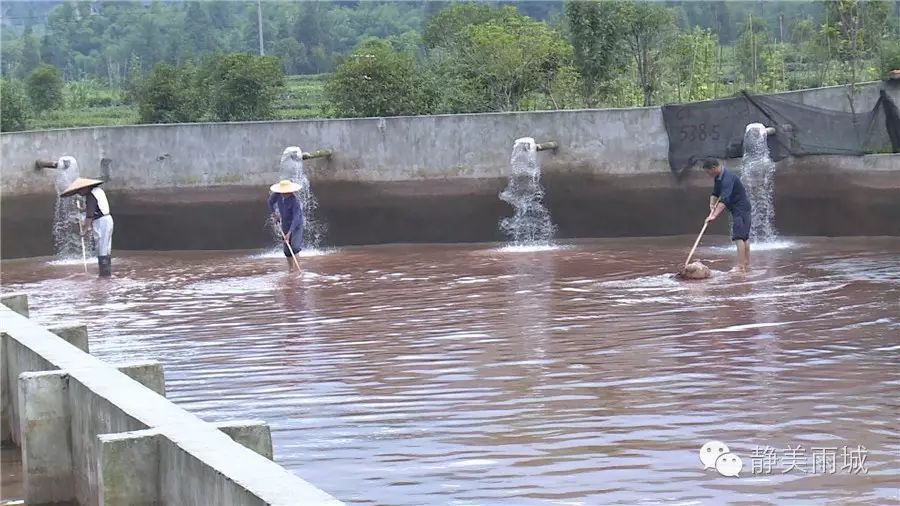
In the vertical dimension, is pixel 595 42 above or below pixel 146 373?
above

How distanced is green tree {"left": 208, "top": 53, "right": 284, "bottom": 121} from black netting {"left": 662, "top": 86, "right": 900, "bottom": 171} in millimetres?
8788

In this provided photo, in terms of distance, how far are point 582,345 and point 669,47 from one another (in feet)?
51.1

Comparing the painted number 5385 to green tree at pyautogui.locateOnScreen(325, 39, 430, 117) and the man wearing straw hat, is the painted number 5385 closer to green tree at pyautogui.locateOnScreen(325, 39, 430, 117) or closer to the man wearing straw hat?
green tree at pyautogui.locateOnScreen(325, 39, 430, 117)

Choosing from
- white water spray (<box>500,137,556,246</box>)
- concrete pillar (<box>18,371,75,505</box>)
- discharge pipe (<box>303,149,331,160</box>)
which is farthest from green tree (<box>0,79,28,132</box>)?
concrete pillar (<box>18,371,75,505</box>)

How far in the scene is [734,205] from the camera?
14812 mm

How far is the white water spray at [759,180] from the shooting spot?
1831 centimetres

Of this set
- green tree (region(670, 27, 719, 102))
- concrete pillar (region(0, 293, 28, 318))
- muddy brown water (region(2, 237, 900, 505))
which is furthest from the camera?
green tree (region(670, 27, 719, 102))

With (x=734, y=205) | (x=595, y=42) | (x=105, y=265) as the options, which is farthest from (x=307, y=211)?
(x=734, y=205)

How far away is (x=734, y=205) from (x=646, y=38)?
10.3 metres

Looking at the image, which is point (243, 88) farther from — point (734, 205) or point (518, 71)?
point (734, 205)

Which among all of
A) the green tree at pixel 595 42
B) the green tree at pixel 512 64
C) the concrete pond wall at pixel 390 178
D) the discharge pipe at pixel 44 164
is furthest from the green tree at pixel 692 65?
the discharge pipe at pixel 44 164

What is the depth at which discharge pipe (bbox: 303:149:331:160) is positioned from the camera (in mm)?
19906

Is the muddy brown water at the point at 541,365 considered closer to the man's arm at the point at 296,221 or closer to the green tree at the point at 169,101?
the man's arm at the point at 296,221

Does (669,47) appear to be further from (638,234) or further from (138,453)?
(138,453)
